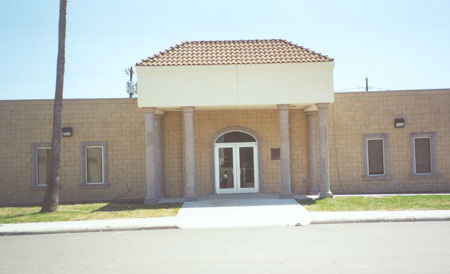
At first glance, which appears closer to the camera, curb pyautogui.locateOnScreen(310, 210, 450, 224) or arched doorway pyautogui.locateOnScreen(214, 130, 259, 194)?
curb pyautogui.locateOnScreen(310, 210, 450, 224)

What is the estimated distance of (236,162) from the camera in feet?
58.2

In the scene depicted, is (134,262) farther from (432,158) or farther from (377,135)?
(432,158)

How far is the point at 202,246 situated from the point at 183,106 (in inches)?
303

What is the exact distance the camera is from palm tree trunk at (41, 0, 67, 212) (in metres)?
14.1

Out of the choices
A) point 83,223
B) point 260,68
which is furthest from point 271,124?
point 83,223

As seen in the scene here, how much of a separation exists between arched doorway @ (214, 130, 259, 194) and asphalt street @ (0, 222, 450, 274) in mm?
6906

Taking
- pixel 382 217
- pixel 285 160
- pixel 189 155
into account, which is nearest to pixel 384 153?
pixel 285 160

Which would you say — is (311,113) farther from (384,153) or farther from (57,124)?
(57,124)

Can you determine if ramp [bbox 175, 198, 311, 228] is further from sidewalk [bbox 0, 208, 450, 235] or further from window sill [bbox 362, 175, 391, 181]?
window sill [bbox 362, 175, 391, 181]

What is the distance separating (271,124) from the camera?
700 inches

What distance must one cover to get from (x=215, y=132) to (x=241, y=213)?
5485 mm

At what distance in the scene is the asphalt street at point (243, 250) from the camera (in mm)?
6848

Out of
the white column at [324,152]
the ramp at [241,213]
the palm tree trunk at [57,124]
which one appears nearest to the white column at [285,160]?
the ramp at [241,213]

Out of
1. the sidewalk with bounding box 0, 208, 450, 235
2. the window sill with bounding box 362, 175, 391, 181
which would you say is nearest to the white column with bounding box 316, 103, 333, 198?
the window sill with bounding box 362, 175, 391, 181
